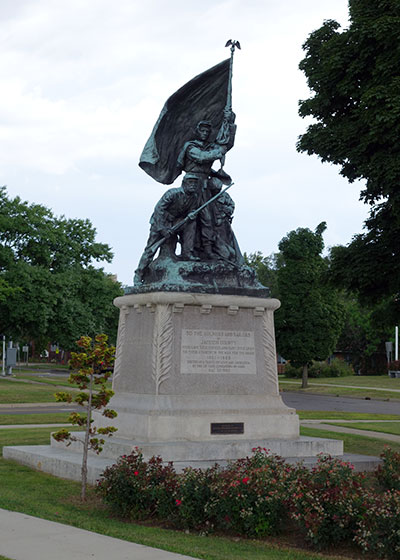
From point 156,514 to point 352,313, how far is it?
6758cm

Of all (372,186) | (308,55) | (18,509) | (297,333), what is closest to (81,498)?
(18,509)

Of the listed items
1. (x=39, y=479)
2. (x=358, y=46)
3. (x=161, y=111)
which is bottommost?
(x=39, y=479)

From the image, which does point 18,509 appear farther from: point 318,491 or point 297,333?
point 297,333

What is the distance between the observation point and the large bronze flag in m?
13.9

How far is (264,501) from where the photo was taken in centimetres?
767

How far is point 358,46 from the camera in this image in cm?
1630

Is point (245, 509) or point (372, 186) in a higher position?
point (372, 186)

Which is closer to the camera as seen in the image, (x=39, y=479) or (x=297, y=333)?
(x=39, y=479)

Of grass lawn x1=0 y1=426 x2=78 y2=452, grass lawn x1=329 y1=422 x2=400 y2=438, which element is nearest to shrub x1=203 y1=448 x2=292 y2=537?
grass lawn x1=0 y1=426 x2=78 y2=452

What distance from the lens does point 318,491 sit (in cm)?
764

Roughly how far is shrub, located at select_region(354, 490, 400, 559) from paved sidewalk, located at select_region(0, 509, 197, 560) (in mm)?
1749

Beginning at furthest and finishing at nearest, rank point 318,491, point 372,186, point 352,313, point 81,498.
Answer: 1. point 352,313
2. point 372,186
3. point 81,498
4. point 318,491

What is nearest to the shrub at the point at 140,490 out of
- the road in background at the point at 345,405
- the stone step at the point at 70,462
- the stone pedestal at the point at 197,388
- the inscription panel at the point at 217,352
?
the stone step at the point at 70,462

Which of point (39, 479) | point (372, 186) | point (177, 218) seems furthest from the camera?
point (372, 186)
